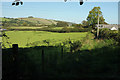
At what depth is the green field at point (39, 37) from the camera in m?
6.00

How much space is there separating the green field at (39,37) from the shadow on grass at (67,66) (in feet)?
3.94

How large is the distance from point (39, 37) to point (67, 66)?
9.96 ft

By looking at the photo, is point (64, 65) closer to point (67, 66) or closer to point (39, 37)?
point (67, 66)

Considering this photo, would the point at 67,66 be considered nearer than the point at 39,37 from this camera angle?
Yes

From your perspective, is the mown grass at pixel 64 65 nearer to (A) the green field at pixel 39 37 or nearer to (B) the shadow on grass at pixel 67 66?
(B) the shadow on grass at pixel 67 66

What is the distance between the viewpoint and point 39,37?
642 cm

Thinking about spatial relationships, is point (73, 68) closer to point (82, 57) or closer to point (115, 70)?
point (82, 57)

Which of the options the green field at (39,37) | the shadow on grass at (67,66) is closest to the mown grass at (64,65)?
the shadow on grass at (67,66)

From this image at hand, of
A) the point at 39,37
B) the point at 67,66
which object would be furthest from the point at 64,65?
the point at 39,37

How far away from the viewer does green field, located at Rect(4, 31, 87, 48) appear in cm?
600

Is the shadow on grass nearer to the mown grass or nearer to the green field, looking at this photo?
the mown grass

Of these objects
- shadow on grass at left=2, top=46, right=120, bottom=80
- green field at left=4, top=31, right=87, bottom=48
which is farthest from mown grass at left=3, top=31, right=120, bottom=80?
green field at left=4, top=31, right=87, bottom=48

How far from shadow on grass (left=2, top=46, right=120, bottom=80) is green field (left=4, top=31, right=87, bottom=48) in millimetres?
1201

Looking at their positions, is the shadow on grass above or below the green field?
below
